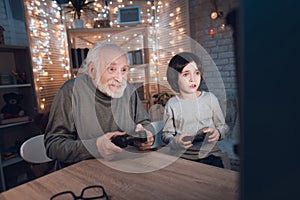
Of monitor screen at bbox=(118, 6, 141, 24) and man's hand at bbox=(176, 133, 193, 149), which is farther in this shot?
monitor screen at bbox=(118, 6, 141, 24)

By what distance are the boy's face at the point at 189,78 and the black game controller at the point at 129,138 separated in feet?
0.59

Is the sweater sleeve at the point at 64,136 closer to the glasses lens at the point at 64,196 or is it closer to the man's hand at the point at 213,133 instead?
the glasses lens at the point at 64,196

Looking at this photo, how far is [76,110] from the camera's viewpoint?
687 mm

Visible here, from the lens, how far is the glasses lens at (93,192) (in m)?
0.44

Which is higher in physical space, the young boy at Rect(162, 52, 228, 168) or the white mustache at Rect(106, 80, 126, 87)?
the white mustache at Rect(106, 80, 126, 87)

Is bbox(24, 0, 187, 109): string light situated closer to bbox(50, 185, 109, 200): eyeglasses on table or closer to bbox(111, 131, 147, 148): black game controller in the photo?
bbox(111, 131, 147, 148): black game controller

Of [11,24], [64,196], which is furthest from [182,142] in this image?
[11,24]

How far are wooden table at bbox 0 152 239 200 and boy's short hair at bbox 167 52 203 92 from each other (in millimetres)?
224

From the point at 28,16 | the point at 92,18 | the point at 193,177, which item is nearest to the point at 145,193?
the point at 193,177

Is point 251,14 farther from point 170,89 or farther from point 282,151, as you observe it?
point 170,89

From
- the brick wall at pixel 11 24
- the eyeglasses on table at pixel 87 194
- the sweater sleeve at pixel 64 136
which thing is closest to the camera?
the eyeglasses on table at pixel 87 194

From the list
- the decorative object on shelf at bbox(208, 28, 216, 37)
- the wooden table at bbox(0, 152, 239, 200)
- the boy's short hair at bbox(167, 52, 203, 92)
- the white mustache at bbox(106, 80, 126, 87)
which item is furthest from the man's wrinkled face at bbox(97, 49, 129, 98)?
Result: the decorative object on shelf at bbox(208, 28, 216, 37)

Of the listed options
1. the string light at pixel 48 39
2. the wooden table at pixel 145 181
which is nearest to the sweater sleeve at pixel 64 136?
the wooden table at pixel 145 181

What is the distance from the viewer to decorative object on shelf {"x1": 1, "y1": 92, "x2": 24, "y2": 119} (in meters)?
1.70
